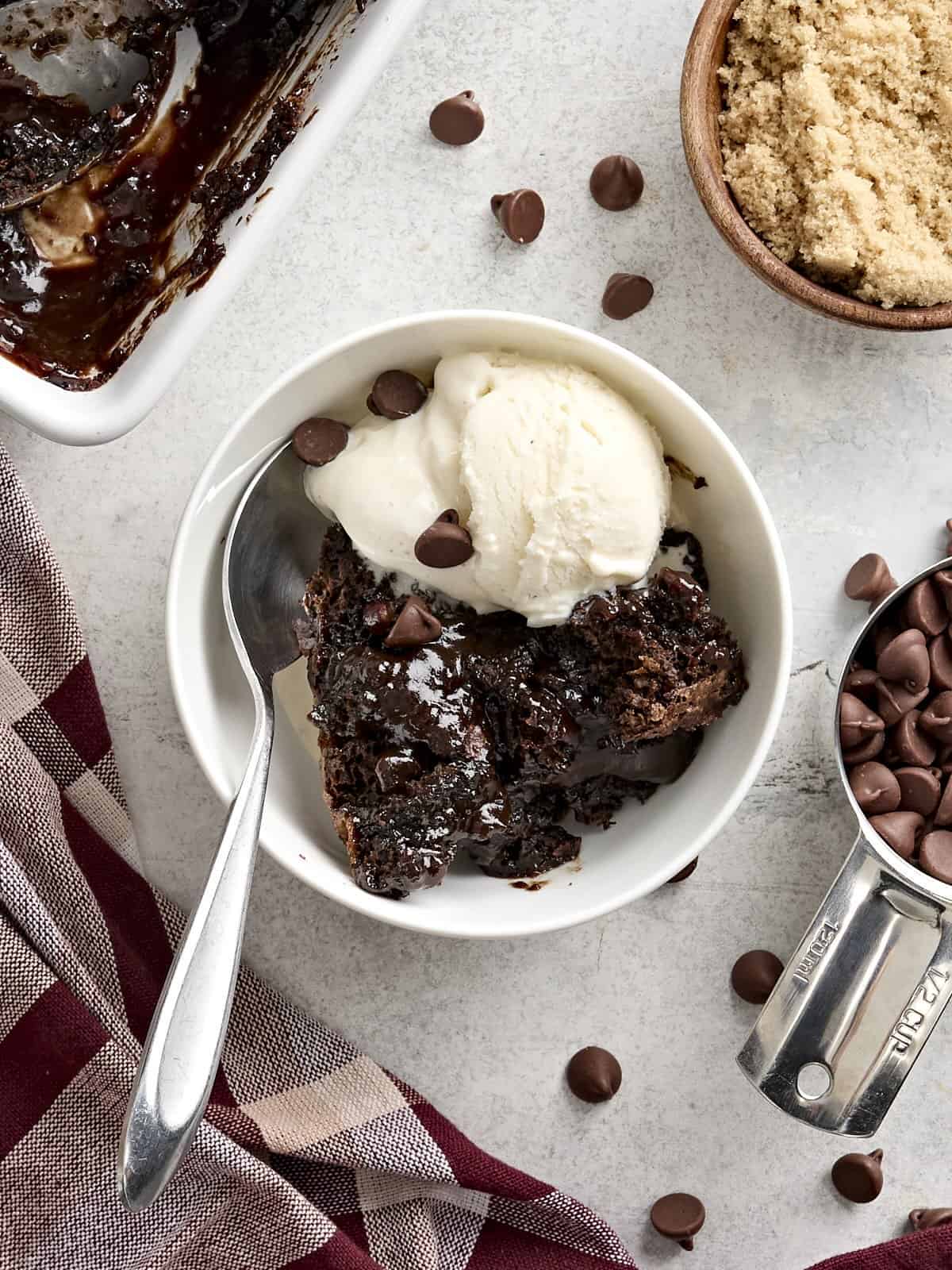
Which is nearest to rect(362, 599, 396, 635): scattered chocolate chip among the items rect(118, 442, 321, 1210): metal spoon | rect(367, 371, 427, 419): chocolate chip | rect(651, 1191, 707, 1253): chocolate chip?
rect(118, 442, 321, 1210): metal spoon

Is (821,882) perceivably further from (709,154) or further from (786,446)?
(709,154)

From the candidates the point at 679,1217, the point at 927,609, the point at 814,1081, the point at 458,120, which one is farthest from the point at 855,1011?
the point at 458,120

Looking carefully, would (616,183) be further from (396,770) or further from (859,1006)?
(859,1006)

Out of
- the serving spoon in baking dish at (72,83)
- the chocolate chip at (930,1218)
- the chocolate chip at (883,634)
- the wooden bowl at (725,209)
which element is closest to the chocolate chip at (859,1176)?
the chocolate chip at (930,1218)

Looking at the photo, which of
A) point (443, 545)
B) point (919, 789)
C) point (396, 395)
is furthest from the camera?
point (919, 789)

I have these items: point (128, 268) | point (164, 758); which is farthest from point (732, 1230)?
point (128, 268)

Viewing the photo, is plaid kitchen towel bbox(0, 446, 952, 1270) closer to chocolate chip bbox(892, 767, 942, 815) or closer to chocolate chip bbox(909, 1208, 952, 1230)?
chocolate chip bbox(909, 1208, 952, 1230)

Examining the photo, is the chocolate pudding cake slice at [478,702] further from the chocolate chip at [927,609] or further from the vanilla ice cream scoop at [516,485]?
the chocolate chip at [927,609]
